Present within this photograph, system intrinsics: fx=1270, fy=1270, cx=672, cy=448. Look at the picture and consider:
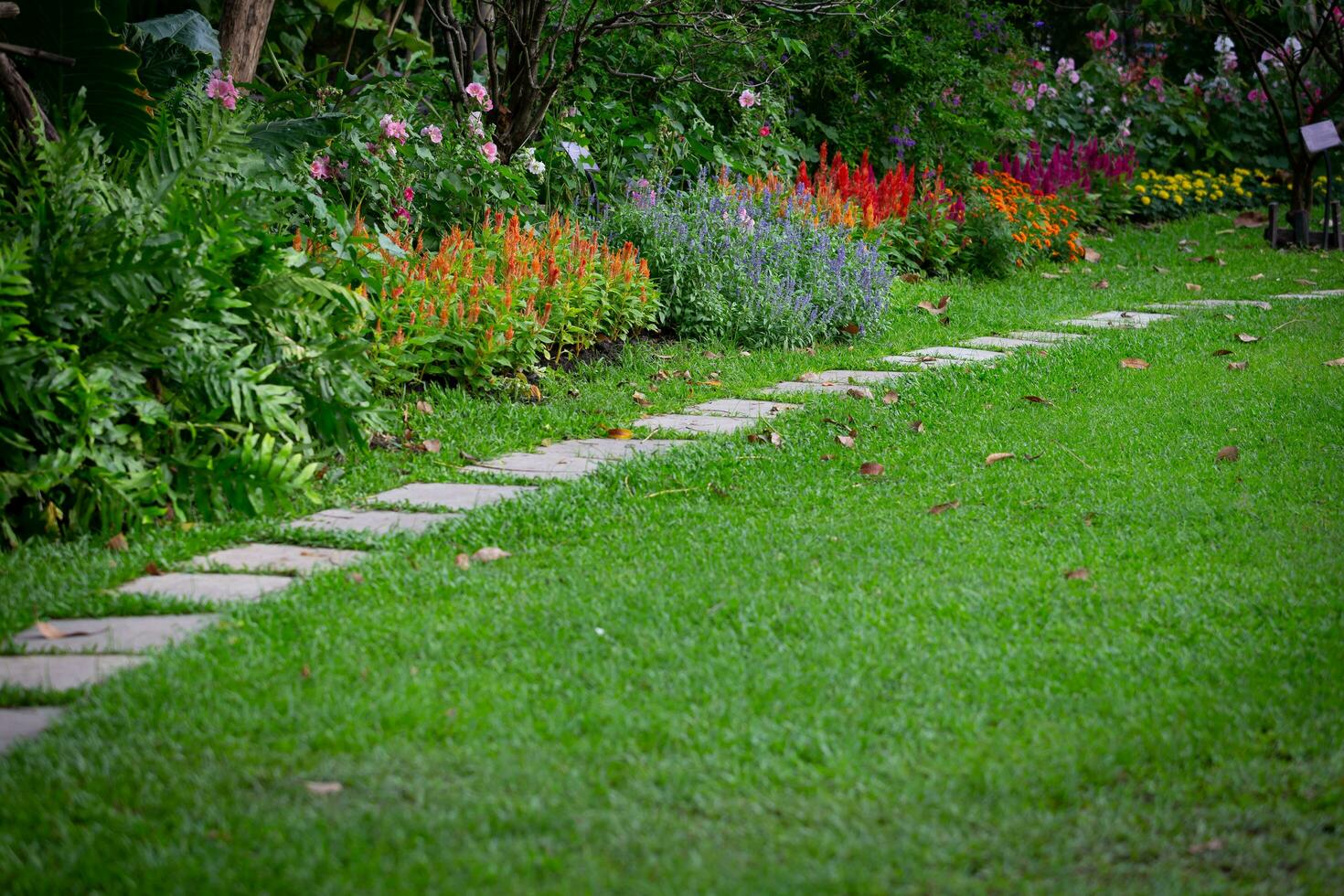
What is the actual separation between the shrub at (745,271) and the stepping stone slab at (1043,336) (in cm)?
91

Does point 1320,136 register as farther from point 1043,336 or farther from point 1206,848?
point 1206,848

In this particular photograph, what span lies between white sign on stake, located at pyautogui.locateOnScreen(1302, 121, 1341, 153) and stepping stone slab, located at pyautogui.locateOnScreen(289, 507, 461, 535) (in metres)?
11.0

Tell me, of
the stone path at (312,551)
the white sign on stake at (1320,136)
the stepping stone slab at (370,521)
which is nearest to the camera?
the stone path at (312,551)

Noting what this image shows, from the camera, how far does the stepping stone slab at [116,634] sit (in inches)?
123

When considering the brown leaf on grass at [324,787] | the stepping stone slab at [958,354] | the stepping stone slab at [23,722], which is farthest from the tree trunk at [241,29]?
the brown leaf on grass at [324,787]

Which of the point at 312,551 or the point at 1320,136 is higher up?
the point at 1320,136

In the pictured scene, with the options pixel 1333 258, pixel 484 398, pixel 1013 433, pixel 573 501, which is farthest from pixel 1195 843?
pixel 1333 258

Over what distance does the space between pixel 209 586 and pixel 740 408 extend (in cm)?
302

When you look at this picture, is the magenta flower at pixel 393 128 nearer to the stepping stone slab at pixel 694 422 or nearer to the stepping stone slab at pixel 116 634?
the stepping stone slab at pixel 694 422

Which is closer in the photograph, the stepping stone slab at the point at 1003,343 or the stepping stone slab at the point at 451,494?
the stepping stone slab at the point at 451,494

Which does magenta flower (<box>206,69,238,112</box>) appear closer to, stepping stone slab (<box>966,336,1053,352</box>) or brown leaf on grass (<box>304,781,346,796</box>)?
brown leaf on grass (<box>304,781,346,796</box>)

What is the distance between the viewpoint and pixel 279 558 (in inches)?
151

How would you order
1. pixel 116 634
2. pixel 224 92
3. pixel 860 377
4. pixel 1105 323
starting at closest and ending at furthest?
pixel 116 634 → pixel 224 92 → pixel 860 377 → pixel 1105 323

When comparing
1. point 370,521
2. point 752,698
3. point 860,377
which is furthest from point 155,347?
point 860,377
